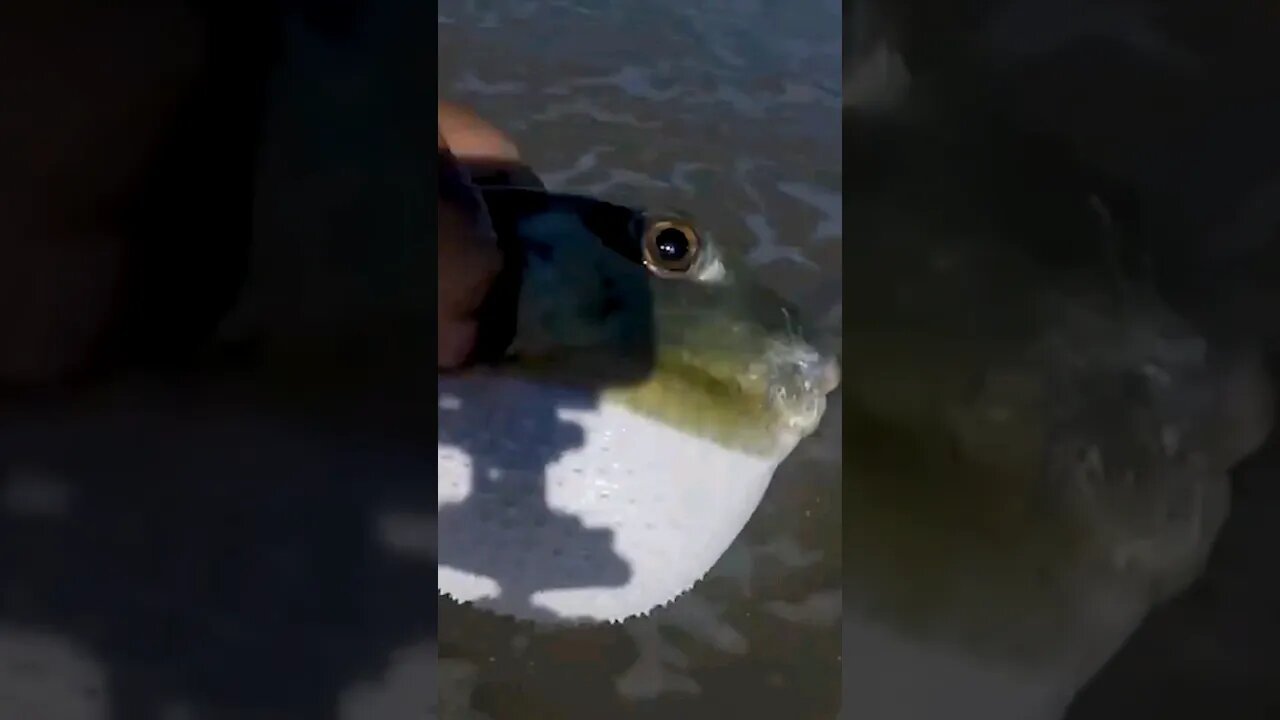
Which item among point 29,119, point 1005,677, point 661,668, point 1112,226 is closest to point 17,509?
point 29,119

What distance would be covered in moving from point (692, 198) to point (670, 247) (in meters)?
0.04

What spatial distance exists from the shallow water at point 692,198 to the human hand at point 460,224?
2cm

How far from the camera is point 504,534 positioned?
61cm

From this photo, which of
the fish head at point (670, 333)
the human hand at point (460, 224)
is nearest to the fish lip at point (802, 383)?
the fish head at point (670, 333)

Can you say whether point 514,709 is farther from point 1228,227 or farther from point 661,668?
point 1228,227

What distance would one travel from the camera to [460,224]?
61 cm

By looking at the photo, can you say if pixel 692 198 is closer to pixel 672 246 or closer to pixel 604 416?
pixel 672 246

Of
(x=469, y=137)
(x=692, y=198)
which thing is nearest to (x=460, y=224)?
(x=469, y=137)

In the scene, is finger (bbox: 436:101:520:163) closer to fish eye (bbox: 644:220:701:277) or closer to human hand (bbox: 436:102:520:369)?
human hand (bbox: 436:102:520:369)

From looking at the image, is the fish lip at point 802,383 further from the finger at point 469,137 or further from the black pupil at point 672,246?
the finger at point 469,137

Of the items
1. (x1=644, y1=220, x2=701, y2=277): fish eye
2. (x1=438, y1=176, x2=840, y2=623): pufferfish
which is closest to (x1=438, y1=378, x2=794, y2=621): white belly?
(x1=438, y1=176, x2=840, y2=623): pufferfish

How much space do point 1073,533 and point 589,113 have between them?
1.48ft

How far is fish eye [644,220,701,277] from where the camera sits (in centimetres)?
63

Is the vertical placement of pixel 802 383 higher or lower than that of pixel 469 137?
lower
